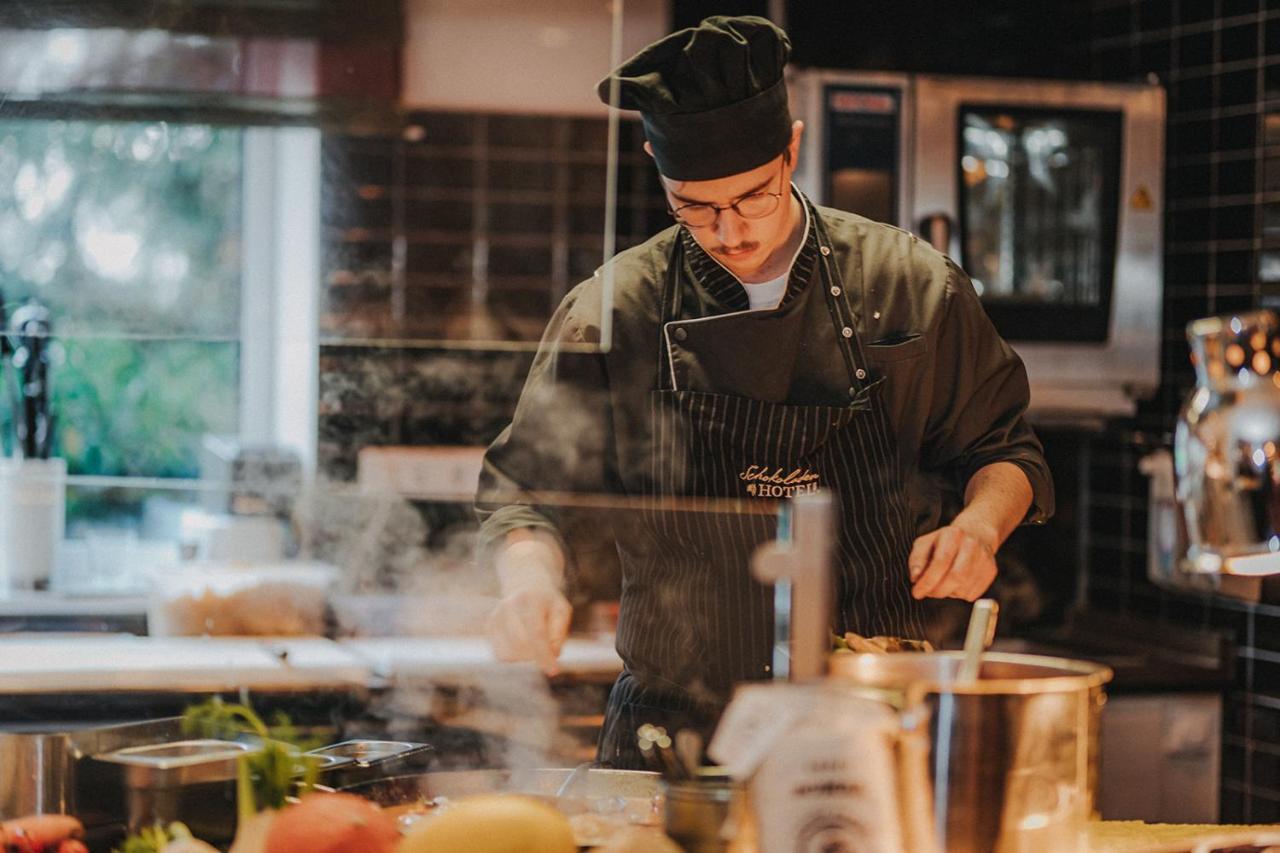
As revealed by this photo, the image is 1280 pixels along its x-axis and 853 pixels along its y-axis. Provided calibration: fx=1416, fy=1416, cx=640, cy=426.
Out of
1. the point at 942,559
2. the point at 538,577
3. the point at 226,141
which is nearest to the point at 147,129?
the point at 226,141

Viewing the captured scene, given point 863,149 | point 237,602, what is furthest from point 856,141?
point 237,602

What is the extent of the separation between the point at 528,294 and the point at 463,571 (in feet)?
2.40

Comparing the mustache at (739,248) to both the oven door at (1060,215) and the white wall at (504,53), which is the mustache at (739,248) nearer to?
the white wall at (504,53)

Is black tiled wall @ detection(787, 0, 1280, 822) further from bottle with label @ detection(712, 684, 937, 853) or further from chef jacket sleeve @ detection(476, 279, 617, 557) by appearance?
bottle with label @ detection(712, 684, 937, 853)

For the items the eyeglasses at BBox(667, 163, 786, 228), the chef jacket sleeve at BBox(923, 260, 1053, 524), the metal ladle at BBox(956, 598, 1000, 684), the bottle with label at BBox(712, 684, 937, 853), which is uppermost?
the eyeglasses at BBox(667, 163, 786, 228)

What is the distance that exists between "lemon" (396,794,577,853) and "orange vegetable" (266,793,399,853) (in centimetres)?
6

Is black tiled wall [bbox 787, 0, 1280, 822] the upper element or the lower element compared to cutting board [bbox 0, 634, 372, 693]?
upper

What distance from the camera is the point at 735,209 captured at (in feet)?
6.26

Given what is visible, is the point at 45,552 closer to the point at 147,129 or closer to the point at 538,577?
the point at 147,129

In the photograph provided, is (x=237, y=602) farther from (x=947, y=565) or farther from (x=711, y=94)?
(x=947, y=565)

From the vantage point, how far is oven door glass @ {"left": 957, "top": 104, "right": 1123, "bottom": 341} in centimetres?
332

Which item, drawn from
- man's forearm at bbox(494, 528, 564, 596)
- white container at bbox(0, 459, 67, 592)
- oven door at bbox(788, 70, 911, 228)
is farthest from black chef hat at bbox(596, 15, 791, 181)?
white container at bbox(0, 459, 67, 592)

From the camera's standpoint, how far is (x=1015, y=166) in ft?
11.0

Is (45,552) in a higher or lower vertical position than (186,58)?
lower
